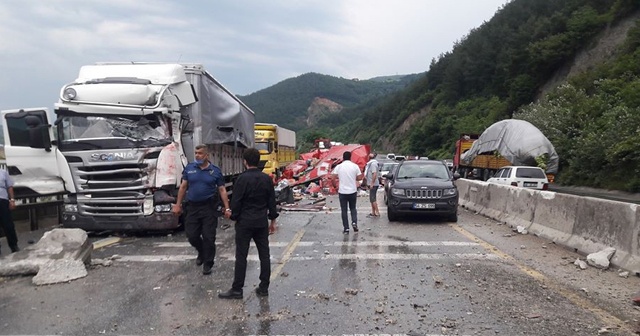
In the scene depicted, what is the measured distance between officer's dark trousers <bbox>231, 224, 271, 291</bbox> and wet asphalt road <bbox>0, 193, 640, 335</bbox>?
0.23 meters

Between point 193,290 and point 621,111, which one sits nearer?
point 193,290

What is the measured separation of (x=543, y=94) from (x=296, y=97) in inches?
4431

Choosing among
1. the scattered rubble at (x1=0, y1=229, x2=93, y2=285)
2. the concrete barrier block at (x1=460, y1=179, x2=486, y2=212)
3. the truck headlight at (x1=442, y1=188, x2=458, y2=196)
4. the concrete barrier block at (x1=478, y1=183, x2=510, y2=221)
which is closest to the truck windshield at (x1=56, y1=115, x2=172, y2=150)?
the scattered rubble at (x1=0, y1=229, x2=93, y2=285)

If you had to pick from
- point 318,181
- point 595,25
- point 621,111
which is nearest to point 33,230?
point 318,181

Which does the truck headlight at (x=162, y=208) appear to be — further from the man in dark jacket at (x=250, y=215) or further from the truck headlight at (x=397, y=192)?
the truck headlight at (x=397, y=192)

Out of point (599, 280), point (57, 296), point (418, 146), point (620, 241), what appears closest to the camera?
point (57, 296)

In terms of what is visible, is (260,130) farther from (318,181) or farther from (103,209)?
(103,209)

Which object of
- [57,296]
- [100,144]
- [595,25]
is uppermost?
[595,25]

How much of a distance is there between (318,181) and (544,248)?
61.1 ft

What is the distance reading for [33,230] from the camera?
513 inches

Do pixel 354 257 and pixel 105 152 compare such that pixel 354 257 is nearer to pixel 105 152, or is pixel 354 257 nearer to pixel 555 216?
pixel 555 216

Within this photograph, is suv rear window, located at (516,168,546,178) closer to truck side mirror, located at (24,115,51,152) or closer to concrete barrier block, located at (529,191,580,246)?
concrete barrier block, located at (529,191,580,246)

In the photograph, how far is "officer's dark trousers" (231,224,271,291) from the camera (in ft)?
22.4

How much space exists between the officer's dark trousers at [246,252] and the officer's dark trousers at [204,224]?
1.39 metres
